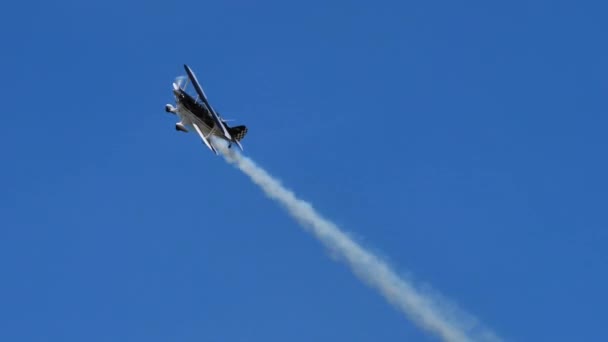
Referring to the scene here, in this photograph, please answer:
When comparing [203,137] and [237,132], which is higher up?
[237,132]

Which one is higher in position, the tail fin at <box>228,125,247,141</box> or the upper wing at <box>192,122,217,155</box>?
the tail fin at <box>228,125,247,141</box>

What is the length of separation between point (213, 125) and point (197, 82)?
4526 millimetres

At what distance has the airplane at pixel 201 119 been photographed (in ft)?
418

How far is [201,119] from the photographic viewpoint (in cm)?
12838

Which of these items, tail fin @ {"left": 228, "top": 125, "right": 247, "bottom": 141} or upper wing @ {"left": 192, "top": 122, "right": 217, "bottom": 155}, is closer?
upper wing @ {"left": 192, "top": 122, "right": 217, "bottom": 155}

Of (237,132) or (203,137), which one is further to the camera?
(237,132)

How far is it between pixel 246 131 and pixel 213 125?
3.41 m

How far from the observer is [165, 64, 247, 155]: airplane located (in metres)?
127

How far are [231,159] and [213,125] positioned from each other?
12.4 feet

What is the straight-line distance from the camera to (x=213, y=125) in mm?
127938

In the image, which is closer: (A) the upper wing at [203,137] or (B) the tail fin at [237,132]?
(A) the upper wing at [203,137]

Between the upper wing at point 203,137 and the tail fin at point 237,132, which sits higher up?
the tail fin at point 237,132

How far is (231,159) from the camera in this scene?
422ft
